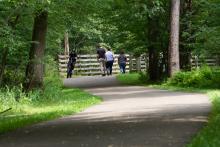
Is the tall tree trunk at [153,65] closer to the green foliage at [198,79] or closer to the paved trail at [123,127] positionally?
the green foliage at [198,79]

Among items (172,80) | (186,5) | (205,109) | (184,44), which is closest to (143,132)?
(205,109)

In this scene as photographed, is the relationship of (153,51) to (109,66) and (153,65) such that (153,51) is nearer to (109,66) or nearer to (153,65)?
(153,65)

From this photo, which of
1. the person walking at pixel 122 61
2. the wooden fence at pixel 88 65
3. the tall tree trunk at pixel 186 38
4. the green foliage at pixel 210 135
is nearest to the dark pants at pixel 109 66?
the person walking at pixel 122 61

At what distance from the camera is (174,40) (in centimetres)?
2645

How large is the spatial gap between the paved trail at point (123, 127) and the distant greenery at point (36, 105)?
2.16ft

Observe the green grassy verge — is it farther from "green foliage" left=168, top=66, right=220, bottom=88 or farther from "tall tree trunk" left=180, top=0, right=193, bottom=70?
"tall tree trunk" left=180, top=0, right=193, bottom=70

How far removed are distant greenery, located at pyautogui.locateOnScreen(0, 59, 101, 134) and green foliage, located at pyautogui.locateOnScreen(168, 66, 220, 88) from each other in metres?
5.52

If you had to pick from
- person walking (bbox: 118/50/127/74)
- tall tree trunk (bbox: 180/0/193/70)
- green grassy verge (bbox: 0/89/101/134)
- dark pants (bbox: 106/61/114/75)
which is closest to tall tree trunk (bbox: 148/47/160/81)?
tall tree trunk (bbox: 180/0/193/70)

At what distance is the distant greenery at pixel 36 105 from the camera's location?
14.5 meters

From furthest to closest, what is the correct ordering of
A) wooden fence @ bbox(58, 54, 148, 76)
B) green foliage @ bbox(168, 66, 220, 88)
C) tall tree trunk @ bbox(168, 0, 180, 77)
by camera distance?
wooden fence @ bbox(58, 54, 148, 76)
tall tree trunk @ bbox(168, 0, 180, 77)
green foliage @ bbox(168, 66, 220, 88)

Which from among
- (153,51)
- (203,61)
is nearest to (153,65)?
(153,51)

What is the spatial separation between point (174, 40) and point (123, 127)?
15.1 m

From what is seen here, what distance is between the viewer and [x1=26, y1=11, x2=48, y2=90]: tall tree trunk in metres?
21.0

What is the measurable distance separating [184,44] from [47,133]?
56.2ft
